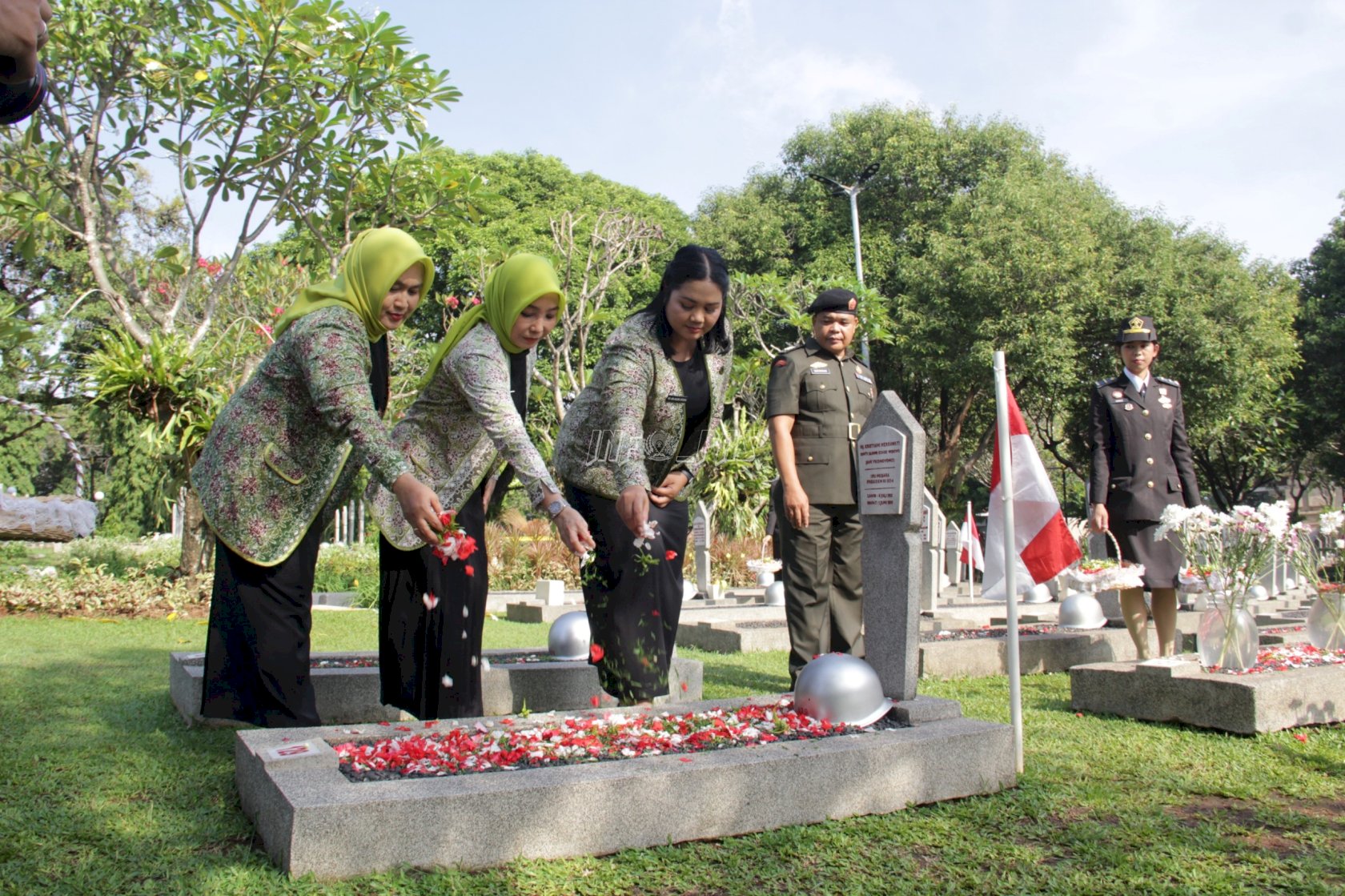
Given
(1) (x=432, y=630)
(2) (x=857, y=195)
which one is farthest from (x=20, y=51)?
(2) (x=857, y=195)

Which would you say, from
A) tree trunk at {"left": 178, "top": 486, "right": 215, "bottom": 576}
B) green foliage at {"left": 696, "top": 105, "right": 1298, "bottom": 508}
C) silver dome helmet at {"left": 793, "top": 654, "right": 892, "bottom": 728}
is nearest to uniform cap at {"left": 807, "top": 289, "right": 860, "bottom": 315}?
silver dome helmet at {"left": 793, "top": 654, "right": 892, "bottom": 728}

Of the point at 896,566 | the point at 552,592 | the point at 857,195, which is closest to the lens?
the point at 896,566

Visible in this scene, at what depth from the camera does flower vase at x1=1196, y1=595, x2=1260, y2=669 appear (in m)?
5.03

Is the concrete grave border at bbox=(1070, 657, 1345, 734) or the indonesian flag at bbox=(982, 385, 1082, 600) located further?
the concrete grave border at bbox=(1070, 657, 1345, 734)

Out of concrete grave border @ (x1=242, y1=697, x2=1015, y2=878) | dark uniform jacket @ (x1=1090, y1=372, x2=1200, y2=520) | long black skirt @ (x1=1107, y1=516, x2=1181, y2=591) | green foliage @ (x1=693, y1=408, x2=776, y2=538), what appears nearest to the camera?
concrete grave border @ (x1=242, y1=697, x2=1015, y2=878)

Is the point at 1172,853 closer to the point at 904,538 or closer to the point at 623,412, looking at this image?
the point at 904,538

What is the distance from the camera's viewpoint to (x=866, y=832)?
315cm

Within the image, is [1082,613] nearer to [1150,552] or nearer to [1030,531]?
[1150,552]

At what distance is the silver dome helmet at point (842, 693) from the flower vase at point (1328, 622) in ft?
10.4

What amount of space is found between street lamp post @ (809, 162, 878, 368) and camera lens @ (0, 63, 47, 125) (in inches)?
772

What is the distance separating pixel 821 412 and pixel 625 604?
6.04 feet

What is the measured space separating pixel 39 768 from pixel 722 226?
2523cm

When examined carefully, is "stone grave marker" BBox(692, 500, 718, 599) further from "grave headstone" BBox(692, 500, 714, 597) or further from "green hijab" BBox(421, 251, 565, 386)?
"green hijab" BBox(421, 251, 565, 386)

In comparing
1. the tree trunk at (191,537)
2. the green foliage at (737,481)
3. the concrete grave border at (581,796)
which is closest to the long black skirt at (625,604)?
the concrete grave border at (581,796)
